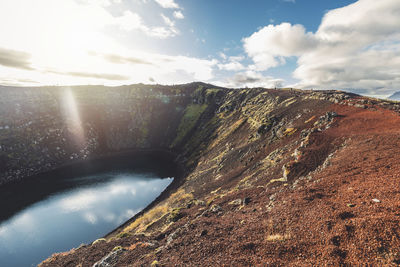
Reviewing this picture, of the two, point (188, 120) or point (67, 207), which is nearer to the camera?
point (67, 207)

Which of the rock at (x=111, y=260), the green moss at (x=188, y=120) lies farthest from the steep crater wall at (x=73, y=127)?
the rock at (x=111, y=260)

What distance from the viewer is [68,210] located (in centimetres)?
7931

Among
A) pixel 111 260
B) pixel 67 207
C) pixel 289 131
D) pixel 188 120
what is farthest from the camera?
pixel 188 120

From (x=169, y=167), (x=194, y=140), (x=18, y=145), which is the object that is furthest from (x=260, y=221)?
(x=18, y=145)

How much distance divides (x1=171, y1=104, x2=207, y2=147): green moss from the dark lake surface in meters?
43.2

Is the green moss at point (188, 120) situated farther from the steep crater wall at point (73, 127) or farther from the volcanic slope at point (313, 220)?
the volcanic slope at point (313, 220)

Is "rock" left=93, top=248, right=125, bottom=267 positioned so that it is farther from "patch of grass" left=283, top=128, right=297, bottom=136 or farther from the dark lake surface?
the dark lake surface

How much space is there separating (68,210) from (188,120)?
120 meters

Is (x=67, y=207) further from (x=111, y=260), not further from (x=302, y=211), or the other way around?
(x=302, y=211)

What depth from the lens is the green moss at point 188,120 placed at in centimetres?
16210

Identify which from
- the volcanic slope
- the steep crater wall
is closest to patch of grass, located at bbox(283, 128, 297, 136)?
the volcanic slope

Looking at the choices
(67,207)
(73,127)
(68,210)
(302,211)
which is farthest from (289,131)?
(73,127)

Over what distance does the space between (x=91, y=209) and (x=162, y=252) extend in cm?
7917

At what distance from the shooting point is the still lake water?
2319 inches
